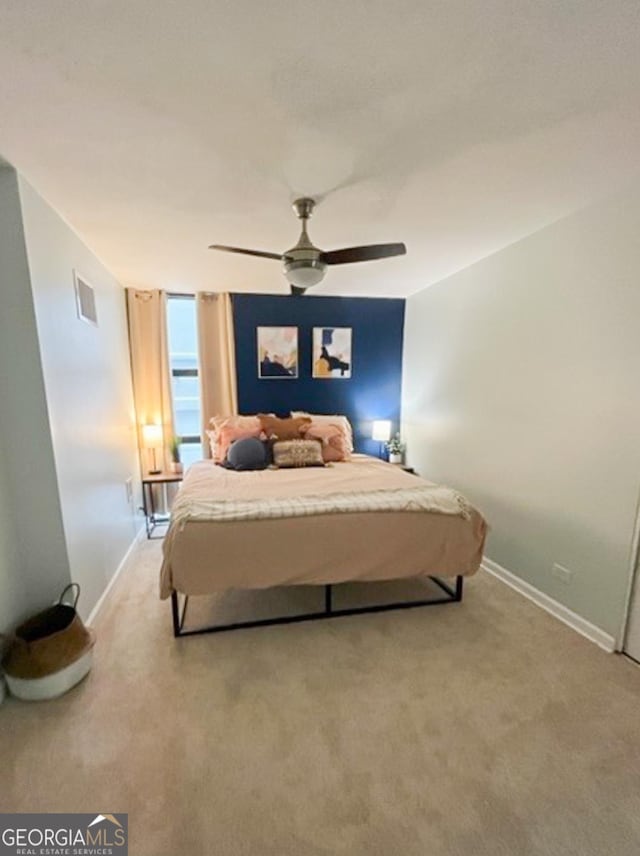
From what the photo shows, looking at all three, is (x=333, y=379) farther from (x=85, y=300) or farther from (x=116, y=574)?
(x=116, y=574)

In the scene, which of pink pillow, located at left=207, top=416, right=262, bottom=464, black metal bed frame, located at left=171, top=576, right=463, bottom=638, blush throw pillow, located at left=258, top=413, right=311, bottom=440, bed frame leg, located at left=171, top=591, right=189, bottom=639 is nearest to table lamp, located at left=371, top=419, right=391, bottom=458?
blush throw pillow, located at left=258, top=413, right=311, bottom=440

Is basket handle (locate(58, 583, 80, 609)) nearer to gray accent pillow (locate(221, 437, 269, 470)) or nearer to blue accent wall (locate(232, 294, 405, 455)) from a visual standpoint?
gray accent pillow (locate(221, 437, 269, 470))

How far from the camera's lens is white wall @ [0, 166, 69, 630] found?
178 cm

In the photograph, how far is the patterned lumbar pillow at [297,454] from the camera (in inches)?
133

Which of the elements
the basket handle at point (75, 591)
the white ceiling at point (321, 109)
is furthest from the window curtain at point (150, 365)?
the basket handle at point (75, 591)

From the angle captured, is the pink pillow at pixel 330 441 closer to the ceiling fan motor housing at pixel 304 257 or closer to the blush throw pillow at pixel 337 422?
the blush throw pillow at pixel 337 422

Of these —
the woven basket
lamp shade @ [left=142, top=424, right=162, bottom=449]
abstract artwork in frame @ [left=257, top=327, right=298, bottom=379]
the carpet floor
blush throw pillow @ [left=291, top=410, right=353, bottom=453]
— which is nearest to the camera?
the carpet floor

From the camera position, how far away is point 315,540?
215cm

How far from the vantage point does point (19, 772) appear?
1385 mm

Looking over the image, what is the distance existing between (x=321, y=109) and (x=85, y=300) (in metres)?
1.98

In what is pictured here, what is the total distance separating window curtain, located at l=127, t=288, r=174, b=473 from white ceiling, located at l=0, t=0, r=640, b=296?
150cm

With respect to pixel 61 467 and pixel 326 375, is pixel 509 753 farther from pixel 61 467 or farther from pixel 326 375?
pixel 326 375

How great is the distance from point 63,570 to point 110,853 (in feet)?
4.06

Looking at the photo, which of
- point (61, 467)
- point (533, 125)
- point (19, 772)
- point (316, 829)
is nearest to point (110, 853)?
point (19, 772)
